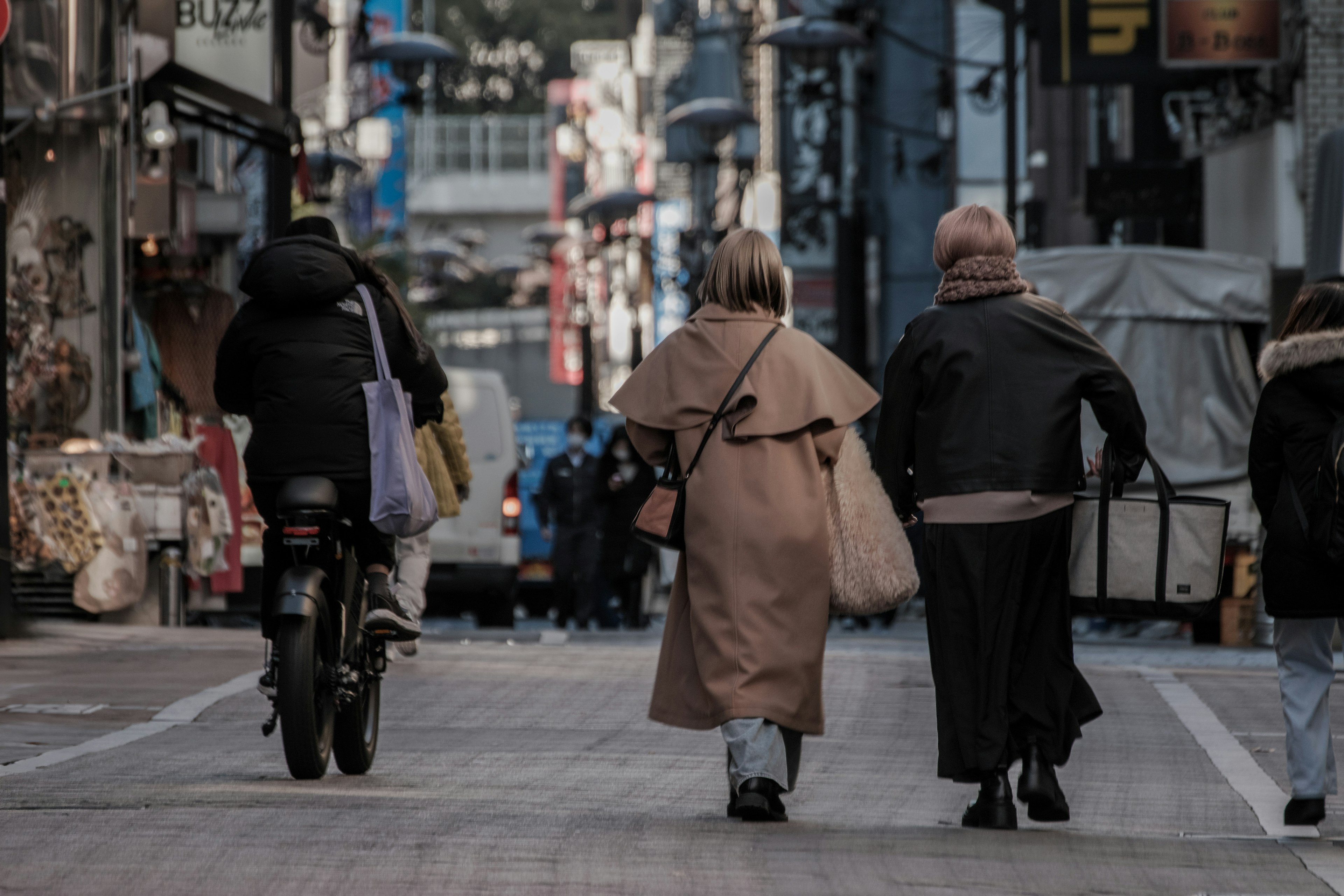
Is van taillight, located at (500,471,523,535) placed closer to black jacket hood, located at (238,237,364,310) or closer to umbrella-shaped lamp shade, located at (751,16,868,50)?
umbrella-shaped lamp shade, located at (751,16,868,50)

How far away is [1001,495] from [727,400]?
919mm

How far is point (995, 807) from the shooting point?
673 cm

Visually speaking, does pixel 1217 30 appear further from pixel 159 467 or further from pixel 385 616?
pixel 385 616

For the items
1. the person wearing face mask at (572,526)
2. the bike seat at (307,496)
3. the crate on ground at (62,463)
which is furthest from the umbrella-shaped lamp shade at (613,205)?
the bike seat at (307,496)

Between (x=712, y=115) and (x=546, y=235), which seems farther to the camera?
(x=546, y=235)

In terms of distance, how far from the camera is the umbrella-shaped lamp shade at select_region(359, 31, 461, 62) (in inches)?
948

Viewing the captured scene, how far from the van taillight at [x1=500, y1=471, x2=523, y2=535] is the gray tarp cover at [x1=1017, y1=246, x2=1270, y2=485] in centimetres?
488

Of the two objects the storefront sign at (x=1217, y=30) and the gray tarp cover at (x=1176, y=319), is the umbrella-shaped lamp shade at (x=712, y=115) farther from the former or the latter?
the gray tarp cover at (x=1176, y=319)

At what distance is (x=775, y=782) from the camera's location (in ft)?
22.4

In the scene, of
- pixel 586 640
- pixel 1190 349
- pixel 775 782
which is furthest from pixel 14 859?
pixel 1190 349

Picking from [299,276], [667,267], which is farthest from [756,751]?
[667,267]

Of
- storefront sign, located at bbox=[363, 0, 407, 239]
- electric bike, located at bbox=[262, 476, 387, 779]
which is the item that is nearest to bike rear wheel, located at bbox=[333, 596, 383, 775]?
electric bike, located at bbox=[262, 476, 387, 779]

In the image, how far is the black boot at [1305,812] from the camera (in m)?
6.92

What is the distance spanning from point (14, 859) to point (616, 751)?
342cm
